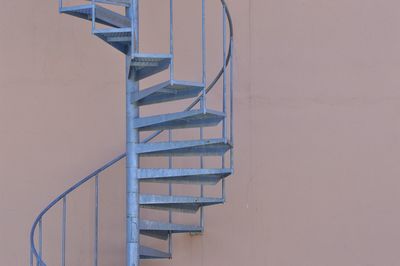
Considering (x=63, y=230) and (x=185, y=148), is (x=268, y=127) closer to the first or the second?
(x=185, y=148)

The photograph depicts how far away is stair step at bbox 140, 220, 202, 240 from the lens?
22.1ft

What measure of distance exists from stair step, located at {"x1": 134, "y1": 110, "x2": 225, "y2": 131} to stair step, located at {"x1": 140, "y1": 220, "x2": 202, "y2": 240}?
0.68 meters

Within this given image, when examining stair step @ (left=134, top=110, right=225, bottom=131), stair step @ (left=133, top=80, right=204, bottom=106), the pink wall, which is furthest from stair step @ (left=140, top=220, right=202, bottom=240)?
stair step @ (left=133, top=80, right=204, bottom=106)

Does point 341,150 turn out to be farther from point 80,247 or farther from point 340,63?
point 80,247

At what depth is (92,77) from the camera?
292 inches

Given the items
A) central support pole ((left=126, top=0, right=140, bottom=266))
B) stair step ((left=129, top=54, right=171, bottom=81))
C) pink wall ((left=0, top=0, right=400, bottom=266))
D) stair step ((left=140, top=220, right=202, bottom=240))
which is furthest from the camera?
pink wall ((left=0, top=0, right=400, bottom=266))

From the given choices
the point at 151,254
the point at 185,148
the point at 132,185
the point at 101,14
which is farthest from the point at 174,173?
the point at 101,14

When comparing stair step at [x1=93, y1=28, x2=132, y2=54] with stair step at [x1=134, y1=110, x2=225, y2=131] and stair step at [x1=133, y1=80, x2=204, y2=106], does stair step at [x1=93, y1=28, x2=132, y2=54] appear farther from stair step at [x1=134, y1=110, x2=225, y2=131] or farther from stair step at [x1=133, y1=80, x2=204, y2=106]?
stair step at [x1=134, y1=110, x2=225, y2=131]

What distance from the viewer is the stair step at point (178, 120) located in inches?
250

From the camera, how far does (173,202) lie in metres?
6.63

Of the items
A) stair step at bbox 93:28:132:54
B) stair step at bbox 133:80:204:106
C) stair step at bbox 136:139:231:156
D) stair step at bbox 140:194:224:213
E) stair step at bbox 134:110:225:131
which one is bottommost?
stair step at bbox 140:194:224:213

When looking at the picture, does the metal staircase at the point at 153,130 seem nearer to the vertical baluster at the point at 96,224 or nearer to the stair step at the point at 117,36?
the stair step at the point at 117,36

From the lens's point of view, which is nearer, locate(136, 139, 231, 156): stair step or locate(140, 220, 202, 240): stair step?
locate(136, 139, 231, 156): stair step

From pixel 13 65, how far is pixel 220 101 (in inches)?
63.2
